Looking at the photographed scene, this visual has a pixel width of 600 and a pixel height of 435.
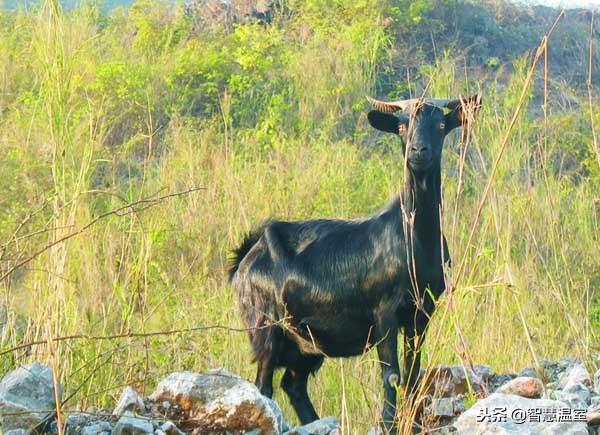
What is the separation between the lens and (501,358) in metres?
7.86

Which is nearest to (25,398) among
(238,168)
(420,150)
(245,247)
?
(420,150)

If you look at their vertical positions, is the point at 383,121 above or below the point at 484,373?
above

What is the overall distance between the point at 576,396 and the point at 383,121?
2726 millimetres

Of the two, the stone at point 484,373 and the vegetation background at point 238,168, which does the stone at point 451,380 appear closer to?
the stone at point 484,373

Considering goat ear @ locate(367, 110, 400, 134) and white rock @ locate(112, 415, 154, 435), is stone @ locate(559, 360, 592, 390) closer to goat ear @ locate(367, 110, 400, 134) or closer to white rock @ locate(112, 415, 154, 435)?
white rock @ locate(112, 415, 154, 435)

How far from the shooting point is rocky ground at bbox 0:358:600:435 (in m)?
4.71

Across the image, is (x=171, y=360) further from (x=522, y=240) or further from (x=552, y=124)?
(x=552, y=124)

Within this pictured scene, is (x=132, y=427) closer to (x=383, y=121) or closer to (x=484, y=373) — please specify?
(x=484, y=373)

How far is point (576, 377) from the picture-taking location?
232 inches

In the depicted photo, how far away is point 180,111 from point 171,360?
866 centimetres

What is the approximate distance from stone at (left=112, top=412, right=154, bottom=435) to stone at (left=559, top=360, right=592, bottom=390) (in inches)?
78.1

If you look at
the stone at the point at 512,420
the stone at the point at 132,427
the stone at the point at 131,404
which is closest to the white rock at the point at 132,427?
the stone at the point at 132,427

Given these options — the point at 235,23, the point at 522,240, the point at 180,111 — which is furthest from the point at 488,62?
the point at 522,240

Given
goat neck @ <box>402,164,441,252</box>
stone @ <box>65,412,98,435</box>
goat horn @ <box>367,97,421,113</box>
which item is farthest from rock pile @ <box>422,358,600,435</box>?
goat horn @ <box>367,97,421,113</box>
